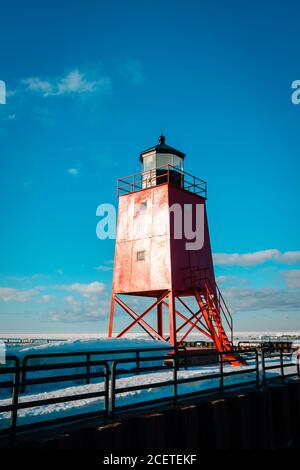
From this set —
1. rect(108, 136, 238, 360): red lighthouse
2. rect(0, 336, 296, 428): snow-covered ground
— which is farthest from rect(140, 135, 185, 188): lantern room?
rect(0, 336, 296, 428): snow-covered ground

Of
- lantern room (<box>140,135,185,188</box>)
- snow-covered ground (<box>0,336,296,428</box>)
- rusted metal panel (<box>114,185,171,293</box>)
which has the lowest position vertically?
snow-covered ground (<box>0,336,296,428</box>)

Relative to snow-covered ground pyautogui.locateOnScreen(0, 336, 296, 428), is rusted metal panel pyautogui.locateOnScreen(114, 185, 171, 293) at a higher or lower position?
higher

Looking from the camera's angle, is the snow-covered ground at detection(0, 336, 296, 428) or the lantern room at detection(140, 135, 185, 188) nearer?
the snow-covered ground at detection(0, 336, 296, 428)

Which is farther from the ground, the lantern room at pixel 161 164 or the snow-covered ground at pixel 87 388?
the lantern room at pixel 161 164

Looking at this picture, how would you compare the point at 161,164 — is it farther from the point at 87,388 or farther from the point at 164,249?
the point at 87,388

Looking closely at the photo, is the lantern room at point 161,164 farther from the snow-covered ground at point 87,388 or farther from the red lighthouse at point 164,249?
the snow-covered ground at point 87,388

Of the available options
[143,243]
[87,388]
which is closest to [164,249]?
[143,243]

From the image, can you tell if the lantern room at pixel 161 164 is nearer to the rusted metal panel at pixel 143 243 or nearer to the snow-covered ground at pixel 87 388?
the rusted metal panel at pixel 143 243

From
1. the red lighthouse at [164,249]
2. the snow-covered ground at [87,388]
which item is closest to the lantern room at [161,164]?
the red lighthouse at [164,249]

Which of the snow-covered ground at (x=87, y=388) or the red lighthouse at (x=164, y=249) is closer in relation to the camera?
the snow-covered ground at (x=87, y=388)

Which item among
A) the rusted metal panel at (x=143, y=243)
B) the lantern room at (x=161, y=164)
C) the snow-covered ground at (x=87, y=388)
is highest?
the lantern room at (x=161, y=164)

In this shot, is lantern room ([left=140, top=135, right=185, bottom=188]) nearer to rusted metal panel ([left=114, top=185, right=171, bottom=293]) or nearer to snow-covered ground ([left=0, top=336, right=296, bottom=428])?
rusted metal panel ([left=114, top=185, right=171, bottom=293])
